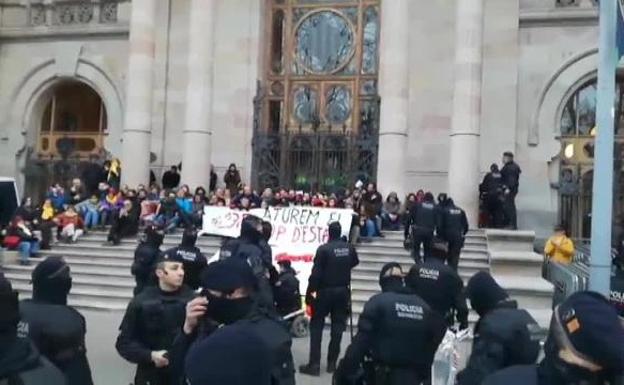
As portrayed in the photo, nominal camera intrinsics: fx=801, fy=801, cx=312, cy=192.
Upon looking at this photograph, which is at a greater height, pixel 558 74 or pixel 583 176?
pixel 558 74

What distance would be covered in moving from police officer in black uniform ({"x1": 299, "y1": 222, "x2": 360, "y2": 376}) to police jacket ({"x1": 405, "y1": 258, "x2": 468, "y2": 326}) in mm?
2614

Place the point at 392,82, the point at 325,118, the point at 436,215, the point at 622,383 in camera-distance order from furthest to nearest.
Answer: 1. the point at 325,118
2. the point at 392,82
3. the point at 436,215
4. the point at 622,383

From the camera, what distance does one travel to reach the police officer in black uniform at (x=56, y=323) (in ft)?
15.6

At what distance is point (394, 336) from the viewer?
19.4ft

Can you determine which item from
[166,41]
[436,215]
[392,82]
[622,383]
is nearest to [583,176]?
[392,82]

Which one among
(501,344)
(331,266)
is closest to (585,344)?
(501,344)

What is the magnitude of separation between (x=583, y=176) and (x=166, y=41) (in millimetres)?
13506

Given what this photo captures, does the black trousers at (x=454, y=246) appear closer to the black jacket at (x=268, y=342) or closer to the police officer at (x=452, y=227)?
the police officer at (x=452, y=227)

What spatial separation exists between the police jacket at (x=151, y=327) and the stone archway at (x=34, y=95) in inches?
867

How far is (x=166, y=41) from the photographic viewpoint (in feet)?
84.8

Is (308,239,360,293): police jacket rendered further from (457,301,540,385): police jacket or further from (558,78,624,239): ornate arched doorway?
(558,78,624,239): ornate arched doorway

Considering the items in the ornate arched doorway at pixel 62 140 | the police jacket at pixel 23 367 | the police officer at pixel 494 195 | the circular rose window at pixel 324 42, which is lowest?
the police jacket at pixel 23 367

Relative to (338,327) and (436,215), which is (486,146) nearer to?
(436,215)

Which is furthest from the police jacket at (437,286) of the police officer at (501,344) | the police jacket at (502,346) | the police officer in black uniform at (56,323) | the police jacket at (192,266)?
the police officer in black uniform at (56,323)
